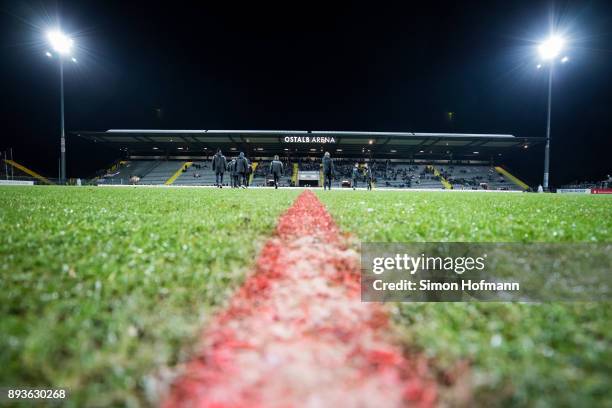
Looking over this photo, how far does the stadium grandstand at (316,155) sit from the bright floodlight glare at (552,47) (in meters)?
9.43

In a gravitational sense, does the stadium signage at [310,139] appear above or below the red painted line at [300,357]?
above

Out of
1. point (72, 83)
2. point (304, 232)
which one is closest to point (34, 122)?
point (72, 83)

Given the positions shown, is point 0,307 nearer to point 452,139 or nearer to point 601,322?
point 601,322

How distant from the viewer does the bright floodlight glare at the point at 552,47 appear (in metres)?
26.6

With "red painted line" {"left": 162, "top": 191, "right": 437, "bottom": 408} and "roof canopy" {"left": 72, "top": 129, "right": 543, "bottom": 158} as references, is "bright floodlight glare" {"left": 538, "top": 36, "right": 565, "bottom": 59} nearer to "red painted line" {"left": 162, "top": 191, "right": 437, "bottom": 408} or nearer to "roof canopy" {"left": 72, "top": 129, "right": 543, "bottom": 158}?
"roof canopy" {"left": 72, "top": 129, "right": 543, "bottom": 158}

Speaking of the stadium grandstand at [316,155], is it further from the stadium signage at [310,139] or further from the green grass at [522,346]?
the green grass at [522,346]

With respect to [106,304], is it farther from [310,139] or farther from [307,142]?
[307,142]

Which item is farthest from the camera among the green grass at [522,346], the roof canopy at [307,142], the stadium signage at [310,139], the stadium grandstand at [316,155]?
the stadium signage at [310,139]

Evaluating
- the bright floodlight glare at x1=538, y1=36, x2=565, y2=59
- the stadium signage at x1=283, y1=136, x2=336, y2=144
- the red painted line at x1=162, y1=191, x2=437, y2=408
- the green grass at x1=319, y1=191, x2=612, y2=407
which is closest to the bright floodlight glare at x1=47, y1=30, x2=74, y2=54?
the stadium signage at x1=283, y1=136, x2=336, y2=144

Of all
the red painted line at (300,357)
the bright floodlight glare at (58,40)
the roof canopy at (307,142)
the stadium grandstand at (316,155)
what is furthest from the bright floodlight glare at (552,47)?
the bright floodlight glare at (58,40)

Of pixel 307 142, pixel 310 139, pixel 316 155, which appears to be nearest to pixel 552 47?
pixel 310 139

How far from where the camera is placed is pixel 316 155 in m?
44.2

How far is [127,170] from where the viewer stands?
41188 millimetres

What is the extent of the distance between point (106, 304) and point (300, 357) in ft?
2.86
